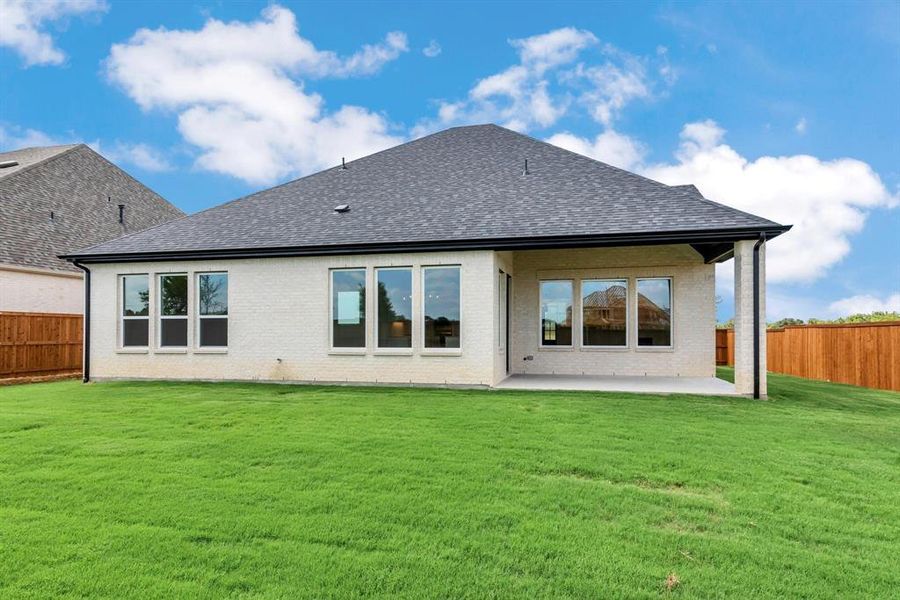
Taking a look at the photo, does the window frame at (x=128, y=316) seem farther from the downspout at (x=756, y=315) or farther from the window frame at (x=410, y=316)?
the downspout at (x=756, y=315)

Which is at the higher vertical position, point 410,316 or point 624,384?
point 410,316

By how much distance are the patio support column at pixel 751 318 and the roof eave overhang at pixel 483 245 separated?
1.10ft

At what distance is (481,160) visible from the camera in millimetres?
14734

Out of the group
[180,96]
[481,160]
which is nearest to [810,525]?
[481,160]

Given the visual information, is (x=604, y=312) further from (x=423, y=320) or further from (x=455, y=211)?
(x=423, y=320)

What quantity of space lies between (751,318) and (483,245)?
5.32 meters

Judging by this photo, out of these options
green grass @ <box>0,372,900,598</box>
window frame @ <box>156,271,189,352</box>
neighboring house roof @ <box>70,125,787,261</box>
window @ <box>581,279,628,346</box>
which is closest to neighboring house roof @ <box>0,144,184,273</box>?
neighboring house roof @ <box>70,125,787,261</box>

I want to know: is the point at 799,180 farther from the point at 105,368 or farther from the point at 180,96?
the point at 180,96

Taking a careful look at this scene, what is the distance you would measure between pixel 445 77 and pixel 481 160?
24.2 feet

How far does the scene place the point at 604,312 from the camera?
525 inches

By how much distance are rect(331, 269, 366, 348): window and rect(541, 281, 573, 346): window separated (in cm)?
485

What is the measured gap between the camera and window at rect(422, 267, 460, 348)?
11.2m

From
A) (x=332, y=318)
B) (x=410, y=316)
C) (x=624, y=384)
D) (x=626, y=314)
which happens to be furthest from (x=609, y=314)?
(x=332, y=318)

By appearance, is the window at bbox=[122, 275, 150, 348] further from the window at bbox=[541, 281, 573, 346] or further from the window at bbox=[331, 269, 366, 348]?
the window at bbox=[541, 281, 573, 346]
